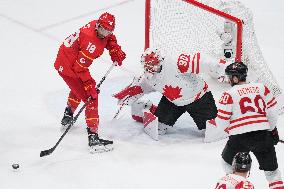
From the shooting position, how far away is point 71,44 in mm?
5234

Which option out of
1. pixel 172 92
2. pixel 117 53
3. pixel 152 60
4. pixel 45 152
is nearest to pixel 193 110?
pixel 172 92

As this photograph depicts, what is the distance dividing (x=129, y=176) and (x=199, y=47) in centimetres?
183

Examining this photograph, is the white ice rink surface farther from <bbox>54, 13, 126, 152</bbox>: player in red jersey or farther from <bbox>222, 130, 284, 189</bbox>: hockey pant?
<bbox>222, 130, 284, 189</bbox>: hockey pant

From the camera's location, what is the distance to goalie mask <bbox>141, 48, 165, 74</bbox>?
5.17 m

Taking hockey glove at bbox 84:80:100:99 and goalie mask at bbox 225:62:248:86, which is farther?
hockey glove at bbox 84:80:100:99

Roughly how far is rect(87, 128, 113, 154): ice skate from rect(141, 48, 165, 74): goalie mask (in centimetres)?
62

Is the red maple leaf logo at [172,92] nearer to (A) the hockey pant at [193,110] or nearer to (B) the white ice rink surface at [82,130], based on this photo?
(A) the hockey pant at [193,110]

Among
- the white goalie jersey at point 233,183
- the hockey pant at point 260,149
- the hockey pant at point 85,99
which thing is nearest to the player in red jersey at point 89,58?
the hockey pant at point 85,99

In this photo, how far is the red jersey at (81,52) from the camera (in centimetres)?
511

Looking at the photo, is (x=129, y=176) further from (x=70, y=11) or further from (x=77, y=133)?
(x=70, y=11)

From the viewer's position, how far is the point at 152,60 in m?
5.18

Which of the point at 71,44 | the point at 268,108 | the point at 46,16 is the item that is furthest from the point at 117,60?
the point at 46,16

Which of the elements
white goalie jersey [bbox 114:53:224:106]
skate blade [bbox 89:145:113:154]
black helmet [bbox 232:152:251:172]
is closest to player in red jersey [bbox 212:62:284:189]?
black helmet [bbox 232:152:251:172]

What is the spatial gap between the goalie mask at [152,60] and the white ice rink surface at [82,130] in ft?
1.89
